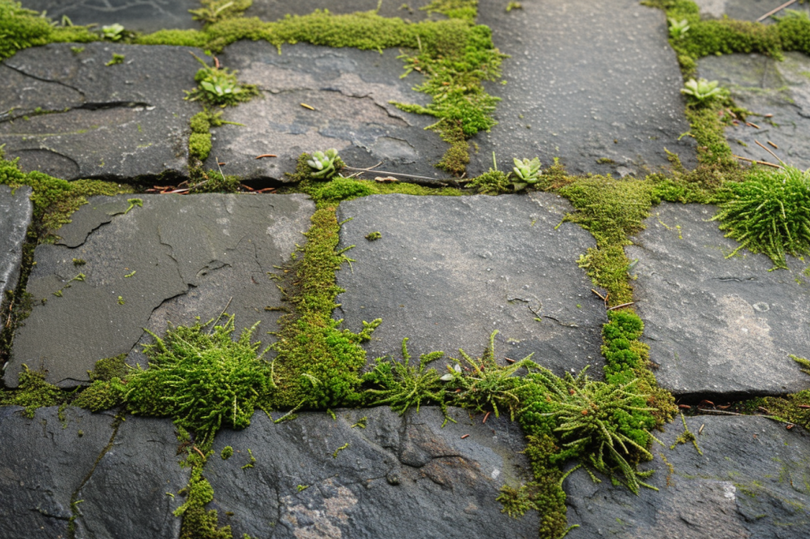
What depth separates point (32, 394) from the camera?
249 centimetres

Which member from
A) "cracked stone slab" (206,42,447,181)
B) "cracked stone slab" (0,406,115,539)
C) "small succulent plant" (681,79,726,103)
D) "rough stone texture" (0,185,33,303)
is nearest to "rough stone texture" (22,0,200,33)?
"cracked stone slab" (206,42,447,181)

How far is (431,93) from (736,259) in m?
2.14

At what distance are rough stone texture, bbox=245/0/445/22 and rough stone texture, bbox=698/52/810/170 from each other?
216 centimetres

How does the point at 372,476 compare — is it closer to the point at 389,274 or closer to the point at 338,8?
the point at 389,274

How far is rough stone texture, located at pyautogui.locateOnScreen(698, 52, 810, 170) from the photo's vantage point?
370 cm

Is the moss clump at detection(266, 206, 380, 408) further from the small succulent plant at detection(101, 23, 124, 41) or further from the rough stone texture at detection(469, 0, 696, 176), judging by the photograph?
the small succulent plant at detection(101, 23, 124, 41)

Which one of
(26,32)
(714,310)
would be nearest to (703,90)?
(714,310)

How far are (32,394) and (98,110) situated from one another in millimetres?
1978

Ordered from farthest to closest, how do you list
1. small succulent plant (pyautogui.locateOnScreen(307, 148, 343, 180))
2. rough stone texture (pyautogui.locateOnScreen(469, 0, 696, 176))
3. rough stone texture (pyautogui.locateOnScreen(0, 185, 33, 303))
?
1. rough stone texture (pyautogui.locateOnScreen(469, 0, 696, 176))
2. small succulent plant (pyautogui.locateOnScreen(307, 148, 343, 180))
3. rough stone texture (pyautogui.locateOnScreen(0, 185, 33, 303))

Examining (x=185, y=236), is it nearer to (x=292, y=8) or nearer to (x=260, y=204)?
(x=260, y=204)

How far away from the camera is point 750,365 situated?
269cm

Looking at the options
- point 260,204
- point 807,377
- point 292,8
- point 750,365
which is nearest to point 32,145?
point 260,204

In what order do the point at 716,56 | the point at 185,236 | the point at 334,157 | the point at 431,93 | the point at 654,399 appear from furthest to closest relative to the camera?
the point at 716,56 → the point at 431,93 → the point at 334,157 → the point at 185,236 → the point at 654,399

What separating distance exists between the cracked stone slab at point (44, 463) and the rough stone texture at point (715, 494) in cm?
194
